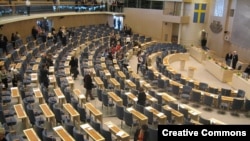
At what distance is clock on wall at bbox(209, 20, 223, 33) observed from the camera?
1166 inches

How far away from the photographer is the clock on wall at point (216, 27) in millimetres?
29625

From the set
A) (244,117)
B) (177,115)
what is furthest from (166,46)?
(177,115)

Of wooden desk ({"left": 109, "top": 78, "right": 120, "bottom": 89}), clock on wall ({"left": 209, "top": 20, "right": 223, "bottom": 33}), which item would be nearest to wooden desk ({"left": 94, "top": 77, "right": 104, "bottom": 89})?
wooden desk ({"left": 109, "top": 78, "right": 120, "bottom": 89})

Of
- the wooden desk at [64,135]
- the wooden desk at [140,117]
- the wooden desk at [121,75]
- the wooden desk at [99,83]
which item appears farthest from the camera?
the wooden desk at [121,75]

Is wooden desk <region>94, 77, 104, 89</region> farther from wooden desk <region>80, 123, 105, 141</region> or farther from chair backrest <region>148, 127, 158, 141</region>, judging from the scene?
chair backrest <region>148, 127, 158, 141</region>

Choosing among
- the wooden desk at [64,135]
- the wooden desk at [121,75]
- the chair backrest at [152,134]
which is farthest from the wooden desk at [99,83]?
the chair backrest at [152,134]

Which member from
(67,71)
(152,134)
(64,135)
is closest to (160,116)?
(152,134)

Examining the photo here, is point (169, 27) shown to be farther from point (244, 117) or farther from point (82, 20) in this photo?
point (244, 117)

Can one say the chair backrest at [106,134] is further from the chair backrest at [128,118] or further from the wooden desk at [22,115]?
the wooden desk at [22,115]

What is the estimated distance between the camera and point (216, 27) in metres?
30.0

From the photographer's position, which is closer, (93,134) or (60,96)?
(93,134)

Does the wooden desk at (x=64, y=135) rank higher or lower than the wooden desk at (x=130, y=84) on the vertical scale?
lower

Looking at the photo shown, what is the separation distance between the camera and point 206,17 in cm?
3191

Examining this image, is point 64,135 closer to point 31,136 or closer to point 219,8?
point 31,136
